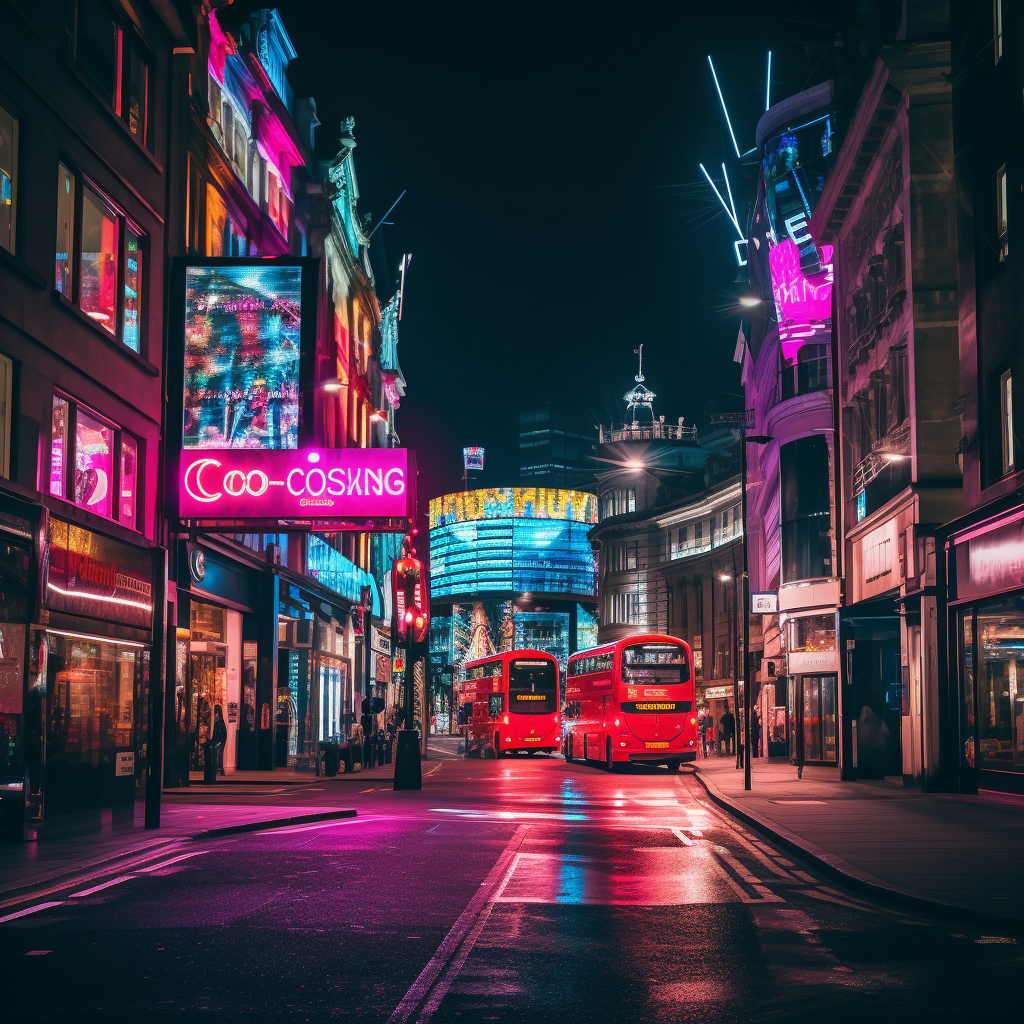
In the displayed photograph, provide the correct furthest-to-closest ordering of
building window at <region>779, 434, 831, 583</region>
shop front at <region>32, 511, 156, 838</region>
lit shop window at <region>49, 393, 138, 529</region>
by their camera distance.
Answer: building window at <region>779, 434, 831, 583</region> → lit shop window at <region>49, 393, 138, 529</region> → shop front at <region>32, 511, 156, 838</region>

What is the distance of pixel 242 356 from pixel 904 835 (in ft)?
58.0

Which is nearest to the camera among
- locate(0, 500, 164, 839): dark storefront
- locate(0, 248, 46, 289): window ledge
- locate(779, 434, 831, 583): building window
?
locate(0, 500, 164, 839): dark storefront

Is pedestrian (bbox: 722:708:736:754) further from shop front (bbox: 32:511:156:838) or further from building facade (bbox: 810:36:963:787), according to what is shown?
shop front (bbox: 32:511:156:838)

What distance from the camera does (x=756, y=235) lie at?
61.0 meters

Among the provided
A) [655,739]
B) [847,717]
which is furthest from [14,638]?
[655,739]

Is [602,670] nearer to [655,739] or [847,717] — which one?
[655,739]

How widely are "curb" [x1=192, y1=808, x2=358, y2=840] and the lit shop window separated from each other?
237 inches

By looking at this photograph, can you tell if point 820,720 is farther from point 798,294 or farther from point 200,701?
point 200,701

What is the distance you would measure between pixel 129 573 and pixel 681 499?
79.0 m

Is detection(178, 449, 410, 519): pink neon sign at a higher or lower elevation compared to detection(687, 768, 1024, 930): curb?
higher

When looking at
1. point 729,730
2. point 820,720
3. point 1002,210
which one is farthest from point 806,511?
point 1002,210

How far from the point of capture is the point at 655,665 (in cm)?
3944

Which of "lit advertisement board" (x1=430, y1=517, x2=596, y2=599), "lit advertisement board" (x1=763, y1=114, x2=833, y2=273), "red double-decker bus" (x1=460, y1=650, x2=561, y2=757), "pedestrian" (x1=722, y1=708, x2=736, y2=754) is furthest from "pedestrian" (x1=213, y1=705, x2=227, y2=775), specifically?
"lit advertisement board" (x1=430, y1=517, x2=596, y2=599)

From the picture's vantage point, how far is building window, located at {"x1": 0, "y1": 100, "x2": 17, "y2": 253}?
62.8ft
